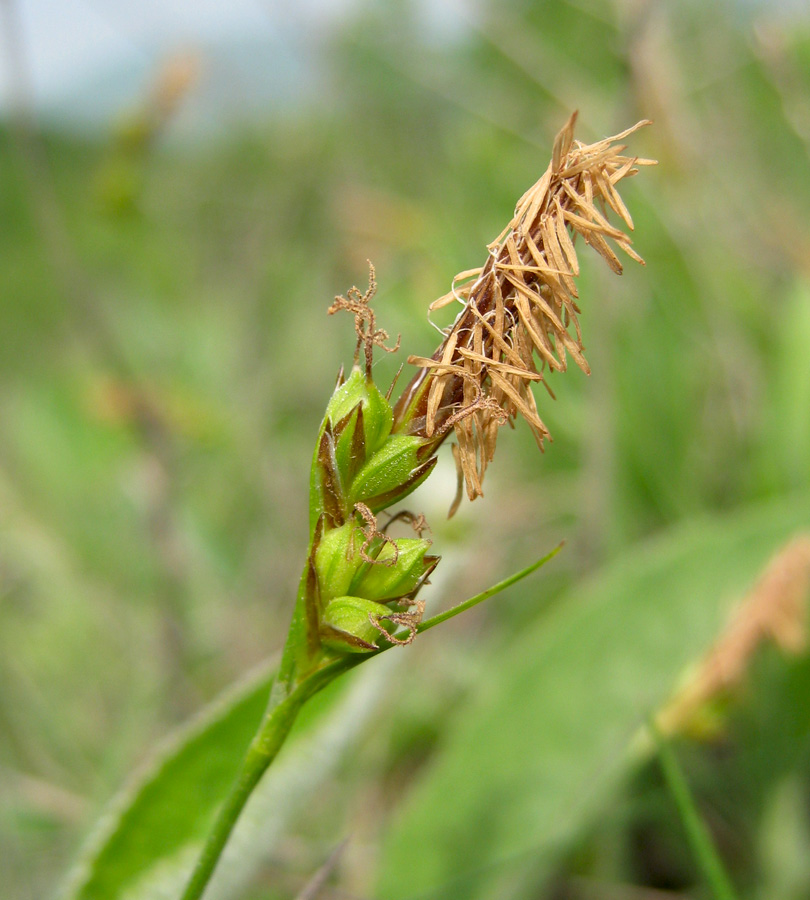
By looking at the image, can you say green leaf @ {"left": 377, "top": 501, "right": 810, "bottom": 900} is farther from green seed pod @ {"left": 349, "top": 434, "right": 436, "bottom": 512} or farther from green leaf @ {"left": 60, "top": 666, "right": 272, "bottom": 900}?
green seed pod @ {"left": 349, "top": 434, "right": 436, "bottom": 512}

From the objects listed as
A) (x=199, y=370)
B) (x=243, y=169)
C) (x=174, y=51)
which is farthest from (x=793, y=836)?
(x=243, y=169)

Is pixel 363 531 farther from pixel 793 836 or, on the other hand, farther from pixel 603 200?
pixel 793 836

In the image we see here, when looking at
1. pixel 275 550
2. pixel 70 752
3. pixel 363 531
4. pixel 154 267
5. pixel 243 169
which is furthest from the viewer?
pixel 243 169

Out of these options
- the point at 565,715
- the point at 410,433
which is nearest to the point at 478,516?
the point at 565,715

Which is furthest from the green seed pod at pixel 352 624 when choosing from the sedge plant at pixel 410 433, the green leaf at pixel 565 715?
the green leaf at pixel 565 715

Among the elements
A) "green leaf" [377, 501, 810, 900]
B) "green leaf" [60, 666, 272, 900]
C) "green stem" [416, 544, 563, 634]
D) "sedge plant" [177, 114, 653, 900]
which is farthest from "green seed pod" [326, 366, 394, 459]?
"green leaf" [377, 501, 810, 900]

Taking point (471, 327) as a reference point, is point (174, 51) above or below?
above

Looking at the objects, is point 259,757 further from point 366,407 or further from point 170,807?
point 170,807
